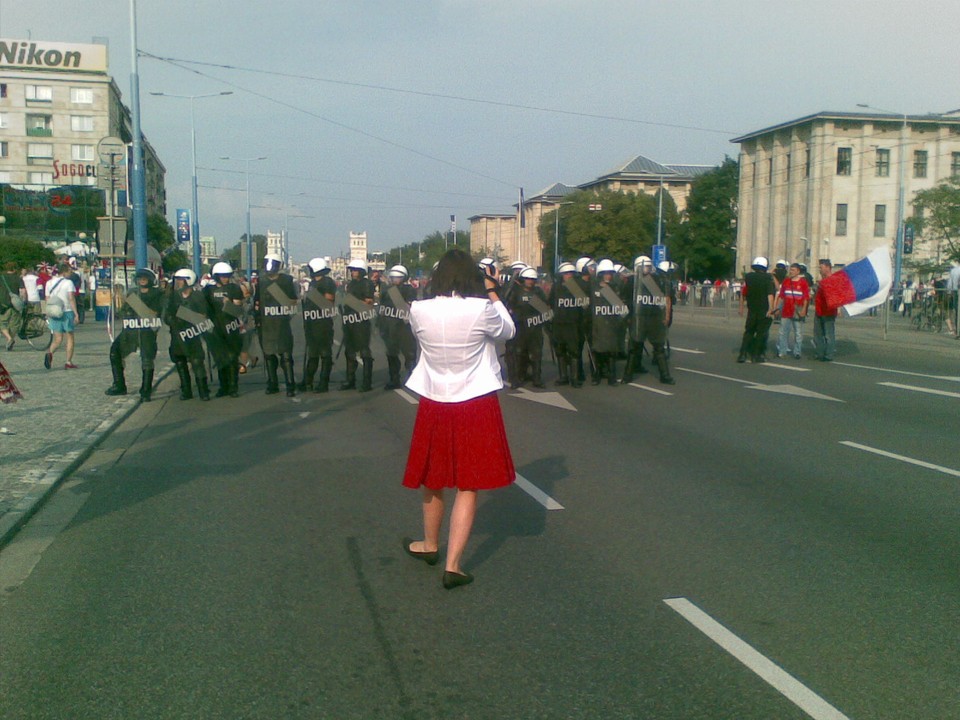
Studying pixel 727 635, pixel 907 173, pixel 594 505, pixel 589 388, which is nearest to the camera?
pixel 727 635

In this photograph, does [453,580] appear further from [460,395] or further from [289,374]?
[289,374]

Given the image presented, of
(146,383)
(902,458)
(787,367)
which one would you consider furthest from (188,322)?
(787,367)

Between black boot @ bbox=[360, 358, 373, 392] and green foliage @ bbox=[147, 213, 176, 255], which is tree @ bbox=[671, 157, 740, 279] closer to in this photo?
green foliage @ bbox=[147, 213, 176, 255]

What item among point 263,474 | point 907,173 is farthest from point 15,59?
point 263,474

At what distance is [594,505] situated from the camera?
285 inches

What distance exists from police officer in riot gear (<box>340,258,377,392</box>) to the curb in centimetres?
349

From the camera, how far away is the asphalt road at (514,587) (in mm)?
4027

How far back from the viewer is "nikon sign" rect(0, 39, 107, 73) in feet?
267

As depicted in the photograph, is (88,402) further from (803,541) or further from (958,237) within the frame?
(958,237)

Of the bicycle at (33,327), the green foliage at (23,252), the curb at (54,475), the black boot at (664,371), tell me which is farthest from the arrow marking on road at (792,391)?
the green foliage at (23,252)

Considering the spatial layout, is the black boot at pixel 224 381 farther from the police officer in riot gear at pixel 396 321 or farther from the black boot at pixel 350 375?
the police officer in riot gear at pixel 396 321

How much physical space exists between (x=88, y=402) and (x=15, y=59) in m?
80.0

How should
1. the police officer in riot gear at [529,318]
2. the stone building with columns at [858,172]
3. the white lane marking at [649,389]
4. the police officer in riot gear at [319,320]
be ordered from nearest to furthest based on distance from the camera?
the white lane marking at [649,389]
the police officer in riot gear at [319,320]
the police officer in riot gear at [529,318]
the stone building with columns at [858,172]

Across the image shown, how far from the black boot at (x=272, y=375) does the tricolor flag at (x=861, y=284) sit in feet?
35.9
